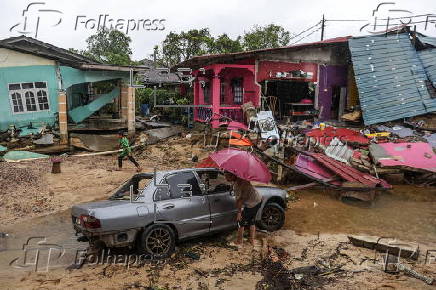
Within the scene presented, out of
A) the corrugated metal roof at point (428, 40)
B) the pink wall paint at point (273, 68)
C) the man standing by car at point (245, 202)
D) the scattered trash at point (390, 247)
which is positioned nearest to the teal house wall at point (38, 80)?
the pink wall paint at point (273, 68)

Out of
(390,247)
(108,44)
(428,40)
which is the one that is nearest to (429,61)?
(428,40)

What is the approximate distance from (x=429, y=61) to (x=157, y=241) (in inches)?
641

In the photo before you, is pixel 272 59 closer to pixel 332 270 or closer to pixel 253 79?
pixel 253 79

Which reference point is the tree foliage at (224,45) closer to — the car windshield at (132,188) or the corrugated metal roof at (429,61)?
the corrugated metal roof at (429,61)

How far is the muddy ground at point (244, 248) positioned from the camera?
17.0 ft

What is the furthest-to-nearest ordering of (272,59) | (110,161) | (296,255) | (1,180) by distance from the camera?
(272,59), (110,161), (1,180), (296,255)

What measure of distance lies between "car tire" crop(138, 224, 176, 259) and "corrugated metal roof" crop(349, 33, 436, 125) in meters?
12.2

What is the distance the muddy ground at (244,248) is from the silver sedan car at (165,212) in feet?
1.11

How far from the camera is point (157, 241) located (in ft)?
19.4

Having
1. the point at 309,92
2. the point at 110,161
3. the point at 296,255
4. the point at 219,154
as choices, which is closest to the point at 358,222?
the point at 296,255

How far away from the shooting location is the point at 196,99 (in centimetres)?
2166

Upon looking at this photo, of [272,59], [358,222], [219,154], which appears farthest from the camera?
[272,59]

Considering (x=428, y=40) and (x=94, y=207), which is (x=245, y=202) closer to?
(x=94, y=207)

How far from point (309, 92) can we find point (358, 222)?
1314 centimetres
